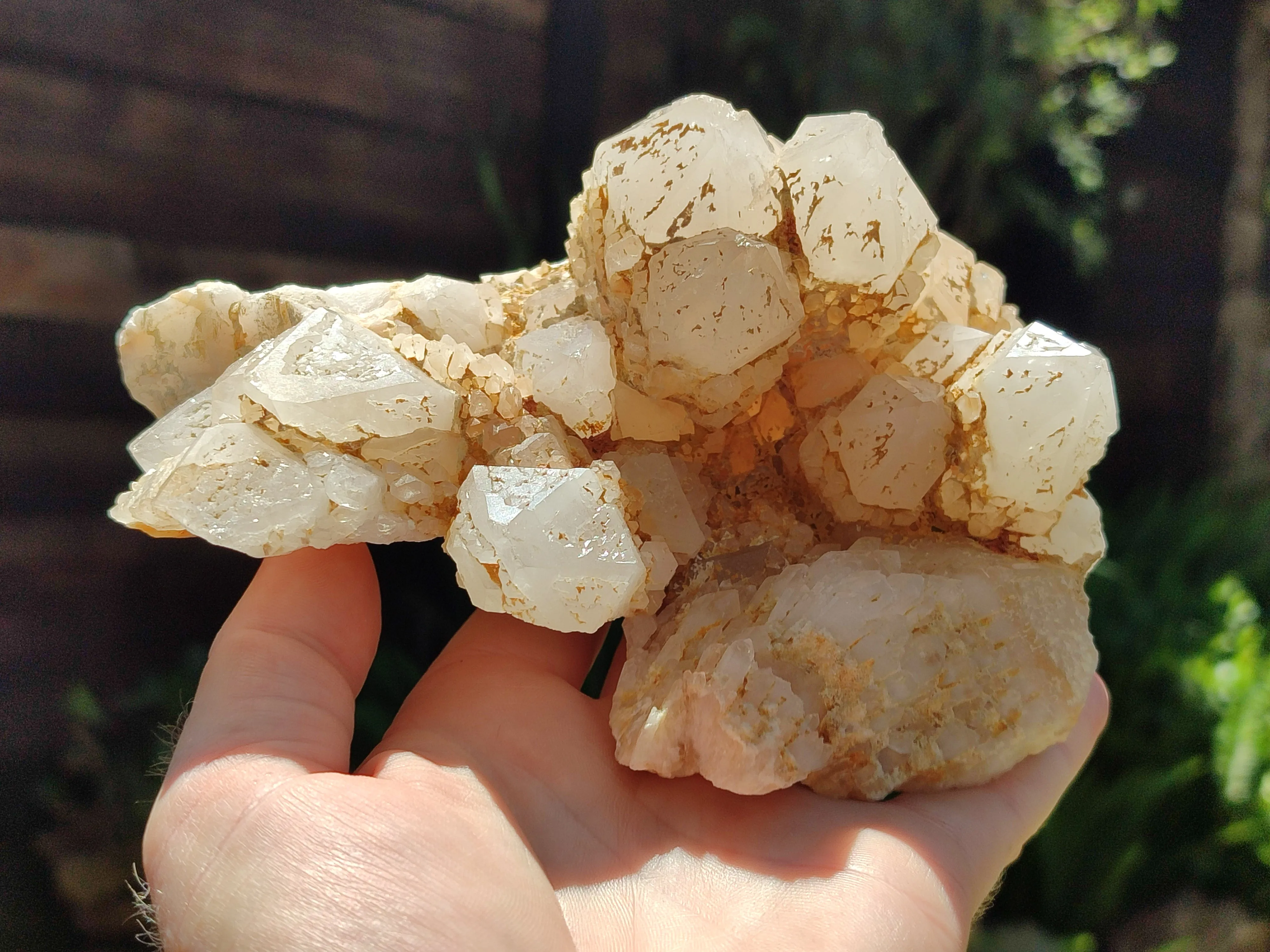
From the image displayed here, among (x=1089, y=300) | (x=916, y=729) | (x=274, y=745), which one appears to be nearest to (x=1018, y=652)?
(x=916, y=729)

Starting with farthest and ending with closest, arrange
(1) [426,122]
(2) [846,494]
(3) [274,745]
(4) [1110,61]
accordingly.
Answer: (4) [1110,61]
(1) [426,122]
(2) [846,494]
(3) [274,745]

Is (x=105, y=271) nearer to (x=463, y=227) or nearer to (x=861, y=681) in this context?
(x=463, y=227)

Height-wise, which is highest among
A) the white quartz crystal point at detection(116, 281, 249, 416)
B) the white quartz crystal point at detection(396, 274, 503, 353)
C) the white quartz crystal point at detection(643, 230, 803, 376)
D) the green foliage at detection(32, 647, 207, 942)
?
the white quartz crystal point at detection(643, 230, 803, 376)

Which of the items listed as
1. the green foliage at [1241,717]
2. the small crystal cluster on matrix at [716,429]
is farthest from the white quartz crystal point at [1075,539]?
the green foliage at [1241,717]

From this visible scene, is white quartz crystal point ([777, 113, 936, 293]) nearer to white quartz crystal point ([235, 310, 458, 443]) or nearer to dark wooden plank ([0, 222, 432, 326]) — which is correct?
white quartz crystal point ([235, 310, 458, 443])

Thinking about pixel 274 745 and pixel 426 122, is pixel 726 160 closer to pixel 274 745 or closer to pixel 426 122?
pixel 274 745

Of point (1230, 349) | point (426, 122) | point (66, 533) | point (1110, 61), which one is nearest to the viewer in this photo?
point (66, 533)

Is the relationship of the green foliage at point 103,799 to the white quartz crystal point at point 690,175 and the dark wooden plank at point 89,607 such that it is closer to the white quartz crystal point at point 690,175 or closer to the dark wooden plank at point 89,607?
the dark wooden plank at point 89,607

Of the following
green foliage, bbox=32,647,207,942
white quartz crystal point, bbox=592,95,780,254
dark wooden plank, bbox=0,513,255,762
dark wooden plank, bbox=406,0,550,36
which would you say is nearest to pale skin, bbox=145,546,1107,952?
white quartz crystal point, bbox=592,95,780,254
